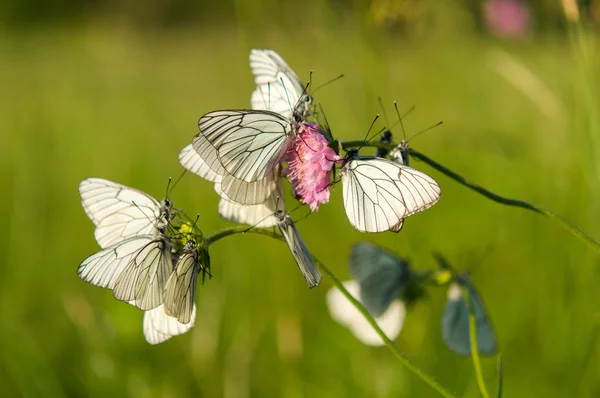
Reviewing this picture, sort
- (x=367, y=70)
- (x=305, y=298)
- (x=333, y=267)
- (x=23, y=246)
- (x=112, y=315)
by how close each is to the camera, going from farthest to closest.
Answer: (x=23, y=246) < (x=333, y=267) < (x=305, y=298) < (x=112, y=315) < (x=367, y=70)

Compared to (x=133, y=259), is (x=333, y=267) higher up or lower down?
lower down

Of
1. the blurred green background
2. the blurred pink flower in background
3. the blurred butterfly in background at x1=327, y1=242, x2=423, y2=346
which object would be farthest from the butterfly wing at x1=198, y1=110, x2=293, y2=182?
the blurred pink flower in background

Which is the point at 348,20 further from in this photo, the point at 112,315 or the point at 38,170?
the point at 38,170

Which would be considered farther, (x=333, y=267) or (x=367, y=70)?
(x=333, y=267)

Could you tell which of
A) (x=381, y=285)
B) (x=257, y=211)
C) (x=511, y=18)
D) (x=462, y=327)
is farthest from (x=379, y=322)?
(x=511, y=18)

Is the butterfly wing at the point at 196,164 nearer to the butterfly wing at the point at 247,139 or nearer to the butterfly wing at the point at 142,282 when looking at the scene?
the butterfly wing at the point at 247,139

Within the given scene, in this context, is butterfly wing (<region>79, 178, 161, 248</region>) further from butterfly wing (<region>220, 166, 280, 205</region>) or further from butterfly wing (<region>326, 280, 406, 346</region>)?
butterfly wing (<region>326, 280, 406, 346</region>)

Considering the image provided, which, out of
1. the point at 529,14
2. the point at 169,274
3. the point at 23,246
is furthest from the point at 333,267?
the point at 529,14
